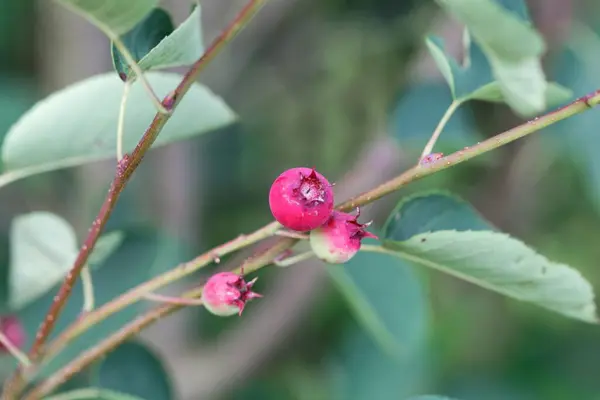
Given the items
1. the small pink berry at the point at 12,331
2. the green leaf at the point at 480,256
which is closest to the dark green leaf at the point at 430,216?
the green leaf at the point at 480,256

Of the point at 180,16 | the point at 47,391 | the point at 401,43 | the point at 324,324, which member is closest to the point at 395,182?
the point at 47,391

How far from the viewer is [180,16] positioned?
1.60m

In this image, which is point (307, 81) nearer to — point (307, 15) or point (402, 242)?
point (307, 15)

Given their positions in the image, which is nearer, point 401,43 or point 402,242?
point 402,242

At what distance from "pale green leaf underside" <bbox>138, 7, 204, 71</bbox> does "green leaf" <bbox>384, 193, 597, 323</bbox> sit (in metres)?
0.25

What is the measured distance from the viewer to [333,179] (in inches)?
80.7

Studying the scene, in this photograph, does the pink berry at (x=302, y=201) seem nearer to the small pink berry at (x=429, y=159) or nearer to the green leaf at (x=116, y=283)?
the small pink berry at (x=429, y=159)

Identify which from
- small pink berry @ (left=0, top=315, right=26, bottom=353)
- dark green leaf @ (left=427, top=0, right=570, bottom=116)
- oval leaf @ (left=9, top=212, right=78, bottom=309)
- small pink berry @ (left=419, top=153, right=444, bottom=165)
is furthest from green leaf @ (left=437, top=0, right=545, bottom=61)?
small pink berry @ (left=0, top=315, right=26, bottom=353)

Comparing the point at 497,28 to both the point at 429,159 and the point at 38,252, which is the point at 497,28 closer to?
Answer: the point at 429,159

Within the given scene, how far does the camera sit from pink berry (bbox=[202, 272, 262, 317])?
56 centimetres

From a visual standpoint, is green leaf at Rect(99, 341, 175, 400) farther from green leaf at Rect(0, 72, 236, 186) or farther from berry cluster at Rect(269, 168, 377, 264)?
berry cluster at Rect(269, 168, 377, 264)

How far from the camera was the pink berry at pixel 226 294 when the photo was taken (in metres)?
0.56

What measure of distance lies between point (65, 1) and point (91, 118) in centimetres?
26

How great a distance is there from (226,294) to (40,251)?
413 mm
